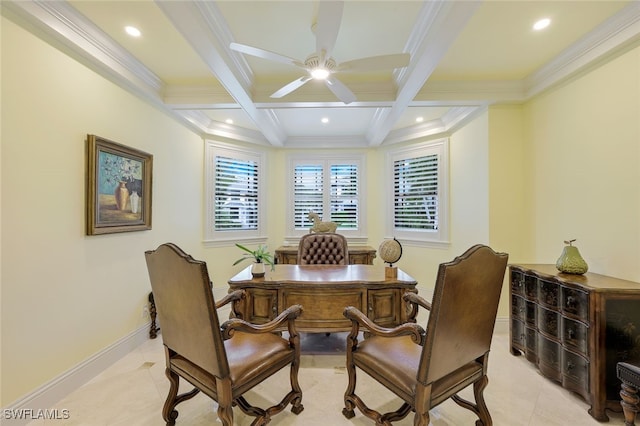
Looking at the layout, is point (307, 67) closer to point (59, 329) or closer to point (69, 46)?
point (69, 46)

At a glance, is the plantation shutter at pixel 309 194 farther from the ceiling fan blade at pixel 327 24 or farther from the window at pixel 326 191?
the ceiling fan blade at pixel 327 24

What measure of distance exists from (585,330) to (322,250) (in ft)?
8.42

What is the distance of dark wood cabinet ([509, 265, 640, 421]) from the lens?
1.85 metres

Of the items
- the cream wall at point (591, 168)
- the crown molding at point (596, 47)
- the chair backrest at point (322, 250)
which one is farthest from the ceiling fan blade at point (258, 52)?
the cream wall at point (591, 168)

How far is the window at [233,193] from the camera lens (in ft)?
14.7

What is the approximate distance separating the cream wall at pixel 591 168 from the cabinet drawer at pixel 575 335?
0.63 metres

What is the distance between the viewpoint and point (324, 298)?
252cm

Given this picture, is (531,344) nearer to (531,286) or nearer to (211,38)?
Result: (531,286)

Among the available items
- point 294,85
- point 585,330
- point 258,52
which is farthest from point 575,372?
point 258,52

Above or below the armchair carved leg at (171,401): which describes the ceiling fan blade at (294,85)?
above

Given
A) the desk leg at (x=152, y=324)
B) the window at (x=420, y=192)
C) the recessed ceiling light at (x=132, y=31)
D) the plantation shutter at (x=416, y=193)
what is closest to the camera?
the recessed ceiling light at (x=132, y=31)

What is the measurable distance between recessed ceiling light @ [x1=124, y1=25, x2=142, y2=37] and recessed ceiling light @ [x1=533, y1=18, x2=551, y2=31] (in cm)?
330

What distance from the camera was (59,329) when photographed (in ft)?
6.77

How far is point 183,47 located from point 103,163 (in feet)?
4.25
